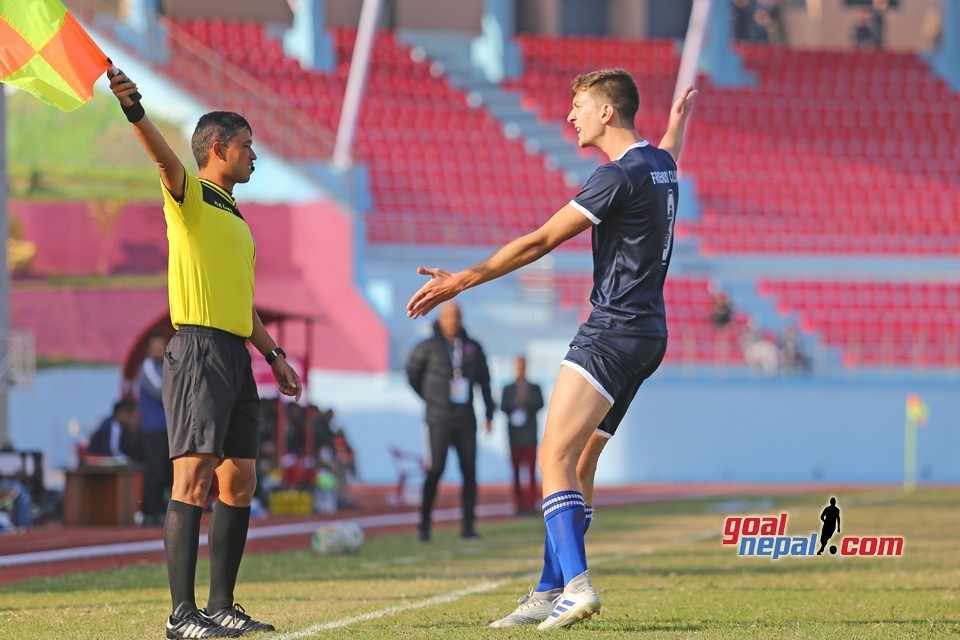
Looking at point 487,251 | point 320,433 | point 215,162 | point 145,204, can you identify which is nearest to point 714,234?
point 487,251

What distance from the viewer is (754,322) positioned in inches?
1120

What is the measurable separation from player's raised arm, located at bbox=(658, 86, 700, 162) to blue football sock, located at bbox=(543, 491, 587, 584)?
5.95 feet

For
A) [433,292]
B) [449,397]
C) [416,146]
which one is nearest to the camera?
[433,292]

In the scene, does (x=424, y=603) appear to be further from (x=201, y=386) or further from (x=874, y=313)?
(x=874, y=313)

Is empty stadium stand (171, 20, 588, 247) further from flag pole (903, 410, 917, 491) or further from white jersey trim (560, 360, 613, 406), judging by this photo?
white jersey trim (560, 360, 613, 406)

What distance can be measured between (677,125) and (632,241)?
49.1 inches

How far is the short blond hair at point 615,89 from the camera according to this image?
6.96 meters

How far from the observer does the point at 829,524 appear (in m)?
15.1

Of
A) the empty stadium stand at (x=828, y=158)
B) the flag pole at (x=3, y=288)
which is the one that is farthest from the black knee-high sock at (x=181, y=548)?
the empty stadium stand at (x=828, y=158)

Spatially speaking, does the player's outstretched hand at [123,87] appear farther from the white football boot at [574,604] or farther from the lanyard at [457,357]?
the lanyard at [457,357]

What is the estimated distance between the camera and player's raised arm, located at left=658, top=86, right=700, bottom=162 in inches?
308

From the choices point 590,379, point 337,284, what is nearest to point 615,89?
point 590,379

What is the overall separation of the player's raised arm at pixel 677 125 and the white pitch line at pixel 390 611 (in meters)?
2.53

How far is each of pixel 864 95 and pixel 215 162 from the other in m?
31.0
